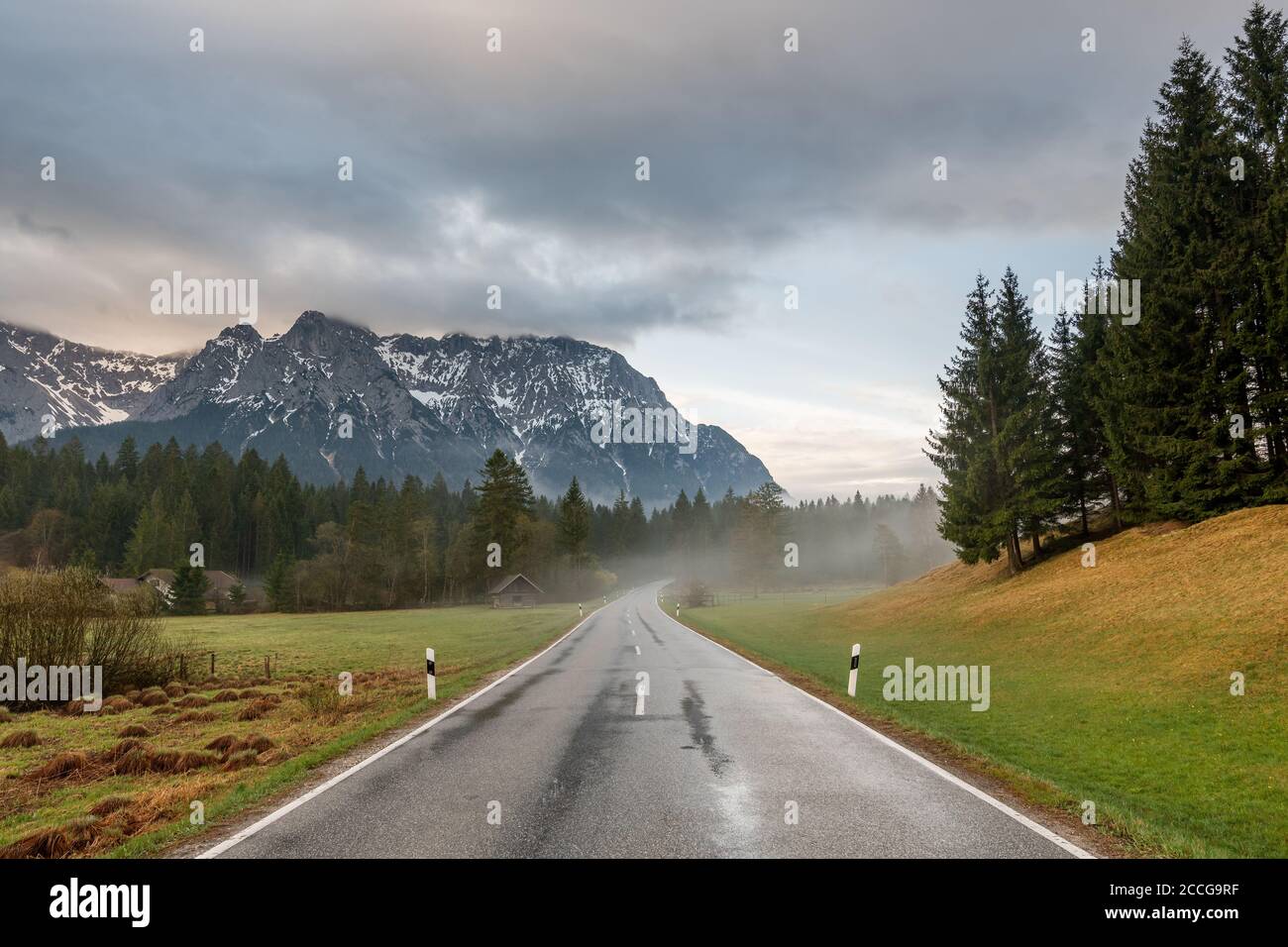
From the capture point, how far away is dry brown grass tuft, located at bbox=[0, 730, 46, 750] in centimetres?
1298

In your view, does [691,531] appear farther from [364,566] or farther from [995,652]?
[995,652]

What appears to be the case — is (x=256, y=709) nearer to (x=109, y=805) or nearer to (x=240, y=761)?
(x=240, y=761)

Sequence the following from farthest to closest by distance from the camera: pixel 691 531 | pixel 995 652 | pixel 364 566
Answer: pixel 691 531
pixel 364 566
pixel 995 652

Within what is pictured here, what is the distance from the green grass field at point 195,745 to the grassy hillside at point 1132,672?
950 centimetres

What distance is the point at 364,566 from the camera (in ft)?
268

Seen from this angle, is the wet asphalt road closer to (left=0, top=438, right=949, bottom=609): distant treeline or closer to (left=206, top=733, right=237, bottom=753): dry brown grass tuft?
(left=206, top=733, right=237, bottom=753): dry brown grass tuft

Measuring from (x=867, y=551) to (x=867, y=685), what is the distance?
12748 cm

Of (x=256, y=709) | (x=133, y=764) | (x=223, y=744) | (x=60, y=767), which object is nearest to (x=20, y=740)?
(x=60, y=767)

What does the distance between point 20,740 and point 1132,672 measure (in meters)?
26.0
